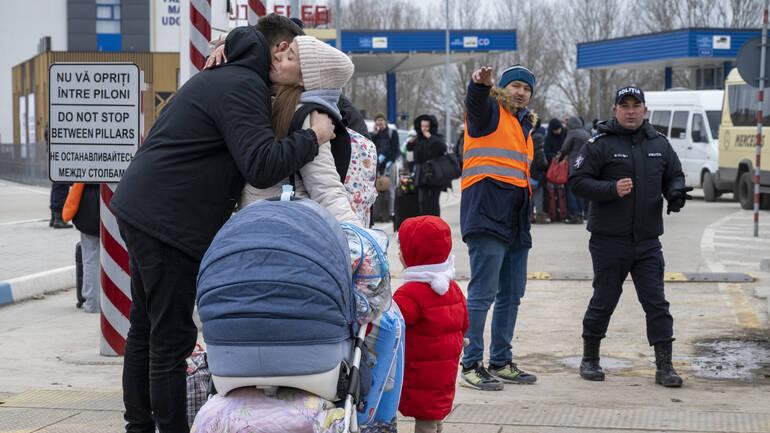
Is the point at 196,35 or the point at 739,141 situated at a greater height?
the point at 196,35

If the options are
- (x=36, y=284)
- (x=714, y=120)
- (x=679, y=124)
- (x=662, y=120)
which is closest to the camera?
(x=36, y=284)

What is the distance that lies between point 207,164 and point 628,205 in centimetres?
338

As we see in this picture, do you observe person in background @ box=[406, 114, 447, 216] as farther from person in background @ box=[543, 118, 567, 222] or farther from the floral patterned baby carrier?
the floral patterned baby carrier

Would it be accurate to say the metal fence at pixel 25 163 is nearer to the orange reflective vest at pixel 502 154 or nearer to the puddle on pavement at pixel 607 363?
the puddle on pavement at pixel 607 363

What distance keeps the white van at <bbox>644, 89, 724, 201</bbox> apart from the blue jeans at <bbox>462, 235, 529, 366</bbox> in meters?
19.4

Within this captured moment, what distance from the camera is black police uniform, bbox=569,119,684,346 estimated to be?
6672 millimetres

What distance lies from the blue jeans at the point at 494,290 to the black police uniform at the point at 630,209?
58cm

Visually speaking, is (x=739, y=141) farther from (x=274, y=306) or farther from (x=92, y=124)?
(x=274, y=306)

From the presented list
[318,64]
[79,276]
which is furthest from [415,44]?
[318,64]

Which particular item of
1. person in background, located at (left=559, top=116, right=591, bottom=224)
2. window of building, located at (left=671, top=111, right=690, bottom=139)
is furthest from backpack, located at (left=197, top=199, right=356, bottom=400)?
window of building, located at (left=671, top=111, right=690, bottom=139)

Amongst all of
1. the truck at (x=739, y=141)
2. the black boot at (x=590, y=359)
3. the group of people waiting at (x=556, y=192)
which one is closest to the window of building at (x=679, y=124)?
the truck at (x=739, y=141)

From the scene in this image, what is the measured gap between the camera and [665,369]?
6.52 meters

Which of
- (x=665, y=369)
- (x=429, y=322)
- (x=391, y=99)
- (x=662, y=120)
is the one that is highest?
(x=391, y=99)

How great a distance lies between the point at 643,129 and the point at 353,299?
3672 mm
